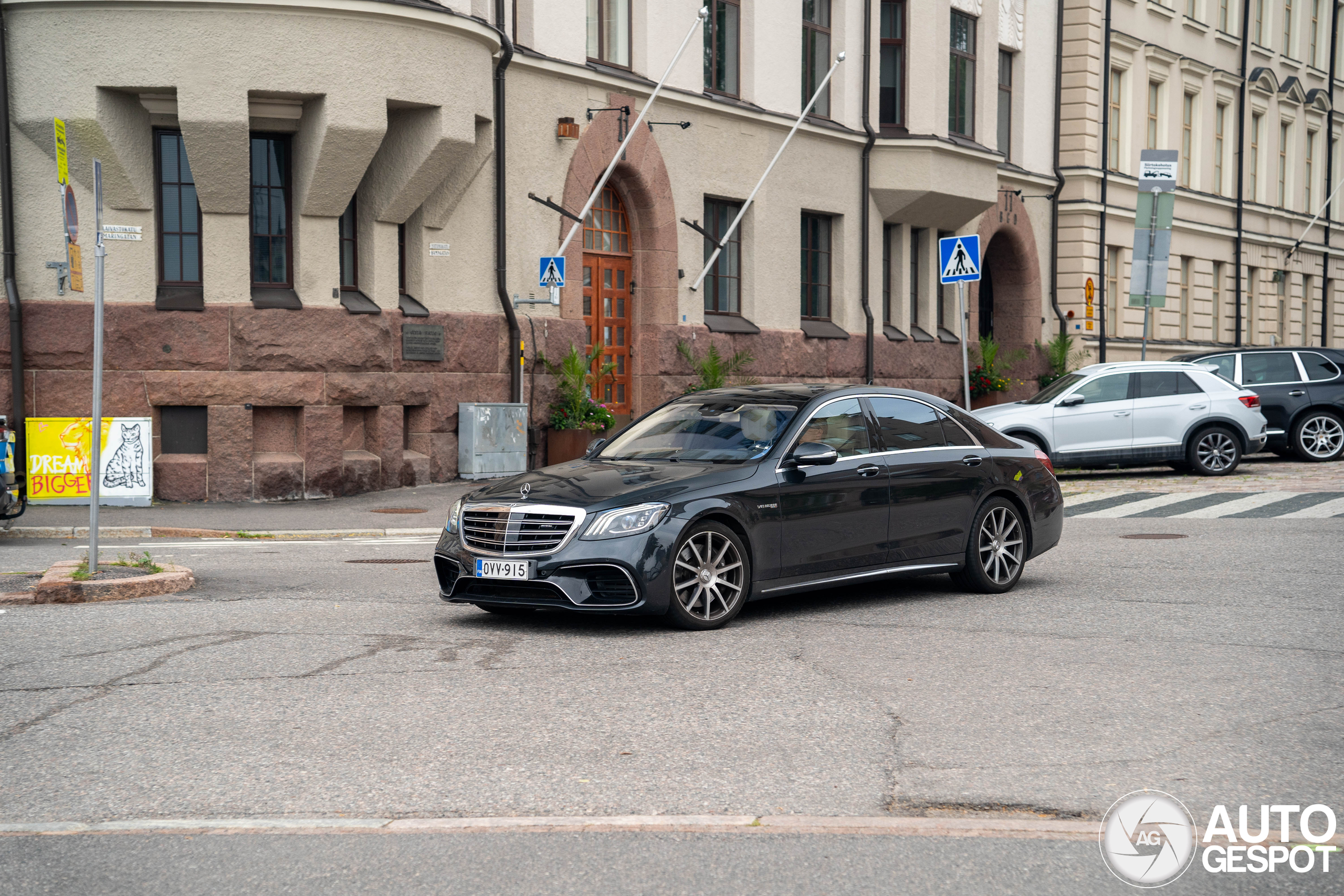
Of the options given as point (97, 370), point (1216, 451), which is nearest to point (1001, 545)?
point (97, 370)

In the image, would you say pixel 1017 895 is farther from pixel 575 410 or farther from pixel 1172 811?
pixel 575 410

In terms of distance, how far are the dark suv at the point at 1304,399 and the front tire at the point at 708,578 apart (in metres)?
16.1

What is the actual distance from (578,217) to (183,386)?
6293 mm

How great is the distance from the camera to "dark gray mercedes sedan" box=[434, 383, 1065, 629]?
845 centimetres

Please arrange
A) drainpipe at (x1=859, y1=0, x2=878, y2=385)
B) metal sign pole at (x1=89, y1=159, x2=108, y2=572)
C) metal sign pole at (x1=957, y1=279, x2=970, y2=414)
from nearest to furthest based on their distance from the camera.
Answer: metal sign pole at (x1=89, y1=159, x2=108, y2=572) < metal sign pole at (x1=957, y1=279, x2=970, y2=414) < drainpipe at (x1=859, y1=0, x2=878, y2=385)

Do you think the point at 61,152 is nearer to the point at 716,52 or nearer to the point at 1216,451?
the point at 716,52

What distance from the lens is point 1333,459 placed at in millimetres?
23312

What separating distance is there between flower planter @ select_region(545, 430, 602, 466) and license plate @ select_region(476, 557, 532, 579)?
12.2 metres

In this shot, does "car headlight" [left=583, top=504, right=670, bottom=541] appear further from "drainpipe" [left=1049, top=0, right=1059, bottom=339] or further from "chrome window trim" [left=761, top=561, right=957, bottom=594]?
"drainpipe" [left=1049, top=0, right=1059, bottom=339]

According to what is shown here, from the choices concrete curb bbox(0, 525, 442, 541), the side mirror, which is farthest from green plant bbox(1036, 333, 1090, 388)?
the side mirror

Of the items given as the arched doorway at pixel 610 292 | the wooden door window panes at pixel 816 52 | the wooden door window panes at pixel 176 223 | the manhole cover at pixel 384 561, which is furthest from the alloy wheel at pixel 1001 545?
the wooden door window panes at pixel 816 52

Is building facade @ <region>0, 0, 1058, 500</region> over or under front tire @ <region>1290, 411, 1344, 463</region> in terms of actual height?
over

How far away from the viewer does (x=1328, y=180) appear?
48469mm

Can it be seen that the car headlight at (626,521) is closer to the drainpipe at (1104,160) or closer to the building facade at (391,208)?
the building facade at (391,208)
